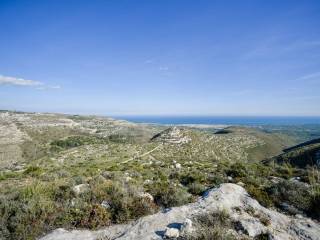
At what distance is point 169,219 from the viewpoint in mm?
7082

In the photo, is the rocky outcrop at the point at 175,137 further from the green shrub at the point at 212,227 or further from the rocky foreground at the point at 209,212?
the green shrub at the point at 212,227

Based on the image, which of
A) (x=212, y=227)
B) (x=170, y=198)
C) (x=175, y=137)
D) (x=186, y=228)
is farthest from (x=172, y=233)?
(x=175, y=137)

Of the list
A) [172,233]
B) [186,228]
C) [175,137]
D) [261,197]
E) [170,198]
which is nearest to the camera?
[172,233]

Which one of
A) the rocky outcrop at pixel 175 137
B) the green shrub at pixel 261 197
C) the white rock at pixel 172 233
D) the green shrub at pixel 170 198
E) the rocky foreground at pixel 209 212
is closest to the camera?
the white rock at pixel 172 233

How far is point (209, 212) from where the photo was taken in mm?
7238

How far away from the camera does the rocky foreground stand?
20.5 feet

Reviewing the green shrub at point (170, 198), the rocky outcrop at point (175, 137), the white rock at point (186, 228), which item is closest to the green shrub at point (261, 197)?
the green shrub at point (170, 198)

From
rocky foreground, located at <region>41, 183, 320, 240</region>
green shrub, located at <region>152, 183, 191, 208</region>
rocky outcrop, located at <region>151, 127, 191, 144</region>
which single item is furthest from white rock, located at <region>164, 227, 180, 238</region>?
rocky outcrop, located at <region>151, 127, 191, 144</region>

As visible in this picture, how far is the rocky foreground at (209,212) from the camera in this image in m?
6.25

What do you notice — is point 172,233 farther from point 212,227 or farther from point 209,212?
point 209,212

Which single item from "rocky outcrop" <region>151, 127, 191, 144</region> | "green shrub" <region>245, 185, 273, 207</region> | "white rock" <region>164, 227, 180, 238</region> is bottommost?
"rocky outcrop" <region>151, 127, 191, 144</region>

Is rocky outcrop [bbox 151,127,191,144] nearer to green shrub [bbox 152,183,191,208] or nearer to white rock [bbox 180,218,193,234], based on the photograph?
green shrub [bbox 152,183,191,208]

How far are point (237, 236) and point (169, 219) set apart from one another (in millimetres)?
1930

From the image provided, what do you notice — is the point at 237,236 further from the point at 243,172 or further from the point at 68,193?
the point at 243,172
